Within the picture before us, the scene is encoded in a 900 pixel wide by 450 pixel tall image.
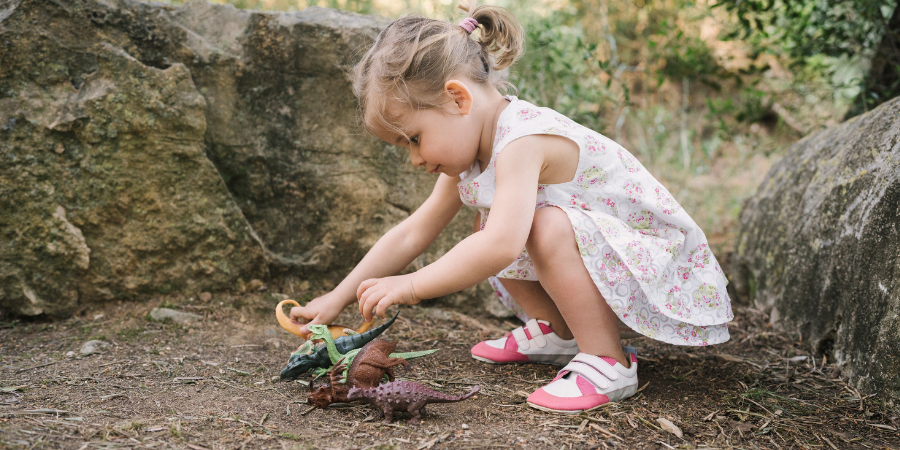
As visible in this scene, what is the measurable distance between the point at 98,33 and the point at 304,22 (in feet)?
2.55

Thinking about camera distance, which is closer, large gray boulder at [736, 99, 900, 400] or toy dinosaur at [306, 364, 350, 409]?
toy dinosaur at [306, 364, 350, 409]

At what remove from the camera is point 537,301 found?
2.24 meters

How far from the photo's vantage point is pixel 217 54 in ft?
8.34

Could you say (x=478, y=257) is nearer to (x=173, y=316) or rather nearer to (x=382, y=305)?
(x=382, y=305)

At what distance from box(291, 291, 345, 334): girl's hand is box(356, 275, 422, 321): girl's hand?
348mm

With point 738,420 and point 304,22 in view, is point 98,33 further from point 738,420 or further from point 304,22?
point 738,420

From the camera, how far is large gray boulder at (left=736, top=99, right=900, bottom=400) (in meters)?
1.81

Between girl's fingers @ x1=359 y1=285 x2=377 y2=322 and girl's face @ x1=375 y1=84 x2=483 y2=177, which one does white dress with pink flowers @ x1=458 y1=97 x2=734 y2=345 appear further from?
girl's fingers @ x1=359 y1=285 x2=377 y2=322

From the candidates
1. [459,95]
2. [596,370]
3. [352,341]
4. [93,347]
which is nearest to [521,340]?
[596,370]

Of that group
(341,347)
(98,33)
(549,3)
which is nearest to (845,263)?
(341,347)

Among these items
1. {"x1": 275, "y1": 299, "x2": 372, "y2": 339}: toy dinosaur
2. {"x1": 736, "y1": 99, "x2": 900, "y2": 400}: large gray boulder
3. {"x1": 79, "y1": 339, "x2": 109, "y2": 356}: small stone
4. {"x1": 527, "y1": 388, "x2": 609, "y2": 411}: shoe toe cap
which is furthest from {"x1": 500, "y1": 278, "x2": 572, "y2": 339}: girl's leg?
{"x1": 79, "y1": 339, "x2": 109, "y2": 356}: small stone

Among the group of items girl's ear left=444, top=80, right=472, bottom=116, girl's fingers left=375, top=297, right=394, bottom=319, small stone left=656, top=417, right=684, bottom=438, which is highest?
girl's ear left=444, top=80, right=472, bottom=116

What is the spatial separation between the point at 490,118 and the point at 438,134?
205 millimetres

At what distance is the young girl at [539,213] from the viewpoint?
5.71ft
